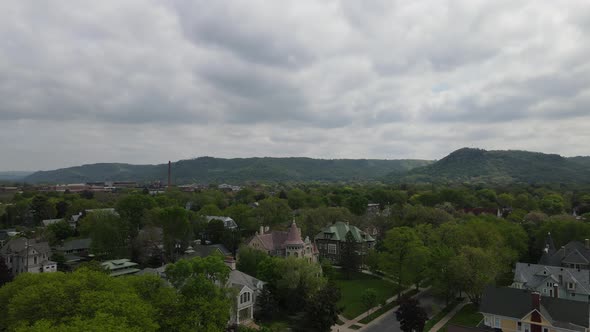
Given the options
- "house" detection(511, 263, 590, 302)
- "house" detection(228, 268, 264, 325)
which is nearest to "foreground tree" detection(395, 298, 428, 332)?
"house" detection(228, 268, 264, 325)

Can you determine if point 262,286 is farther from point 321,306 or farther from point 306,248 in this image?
point 306,248

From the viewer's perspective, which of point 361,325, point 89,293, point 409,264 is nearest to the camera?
point 89,293

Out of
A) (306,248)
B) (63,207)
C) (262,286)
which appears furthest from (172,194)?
(262,286)

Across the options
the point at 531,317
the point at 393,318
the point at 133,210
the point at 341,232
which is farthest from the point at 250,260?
the point at 531,317

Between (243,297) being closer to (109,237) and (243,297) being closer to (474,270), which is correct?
(474,270)

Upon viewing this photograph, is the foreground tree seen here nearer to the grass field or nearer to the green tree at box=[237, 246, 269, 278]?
the grass field

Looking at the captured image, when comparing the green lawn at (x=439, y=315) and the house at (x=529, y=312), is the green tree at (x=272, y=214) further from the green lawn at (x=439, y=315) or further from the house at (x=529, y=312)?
the house at (x=529, y=312)
